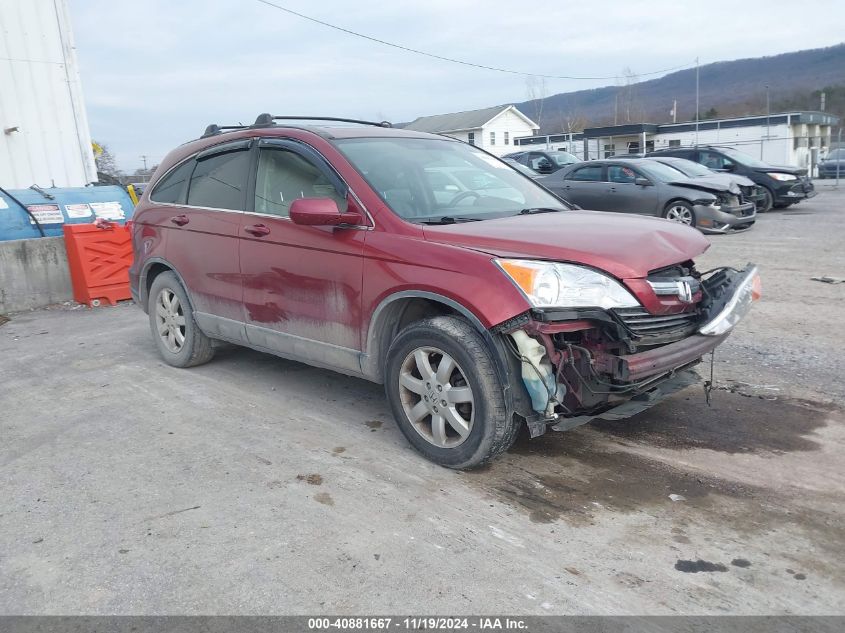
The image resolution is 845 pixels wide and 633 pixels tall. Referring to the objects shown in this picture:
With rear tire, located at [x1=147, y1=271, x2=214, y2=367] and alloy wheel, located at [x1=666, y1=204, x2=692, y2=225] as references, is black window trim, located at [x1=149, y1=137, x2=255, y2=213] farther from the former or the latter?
alloy wheel, located at [x1=666, y1=204, x2=692, y2=225]

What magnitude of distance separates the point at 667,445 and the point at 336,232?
2352 mm

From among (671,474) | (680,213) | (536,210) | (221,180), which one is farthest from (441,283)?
(680,213)

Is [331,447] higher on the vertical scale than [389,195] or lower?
lower

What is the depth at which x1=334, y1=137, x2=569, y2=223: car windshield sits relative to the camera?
4234mm

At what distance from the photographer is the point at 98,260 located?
9086 millimetres

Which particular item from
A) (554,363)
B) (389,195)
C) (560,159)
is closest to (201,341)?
(389,195)

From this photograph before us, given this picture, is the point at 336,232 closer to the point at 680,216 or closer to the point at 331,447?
the point at 331,447

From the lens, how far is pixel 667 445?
405 centimetres

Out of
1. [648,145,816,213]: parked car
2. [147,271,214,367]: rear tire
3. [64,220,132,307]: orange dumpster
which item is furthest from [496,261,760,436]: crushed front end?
[648,145,816,213]: parked car

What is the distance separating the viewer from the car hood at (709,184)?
42.0ft

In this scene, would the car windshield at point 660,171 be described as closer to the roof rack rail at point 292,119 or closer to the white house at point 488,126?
the roof rack rail at point 292,119

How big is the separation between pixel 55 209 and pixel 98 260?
130cm

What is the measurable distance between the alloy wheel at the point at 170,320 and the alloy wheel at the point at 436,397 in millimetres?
2687

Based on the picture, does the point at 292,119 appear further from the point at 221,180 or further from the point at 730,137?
the point at 730,137
